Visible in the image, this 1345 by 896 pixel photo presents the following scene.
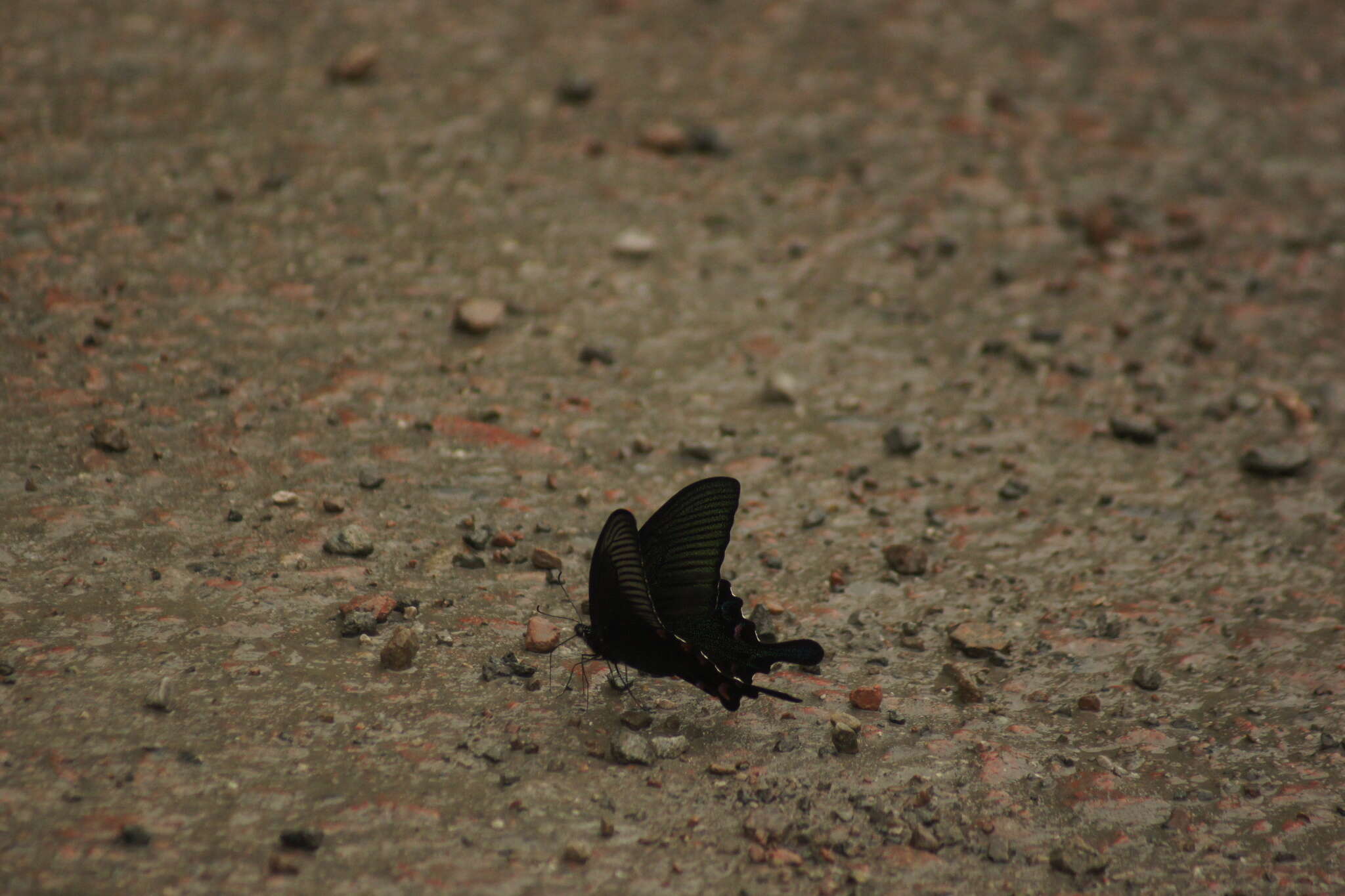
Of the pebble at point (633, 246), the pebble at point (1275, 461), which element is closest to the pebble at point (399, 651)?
the pebble at point (633, 246)

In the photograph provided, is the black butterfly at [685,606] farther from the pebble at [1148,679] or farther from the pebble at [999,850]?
the pebble at [1148,679]

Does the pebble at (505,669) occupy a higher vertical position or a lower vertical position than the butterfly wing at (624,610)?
lower

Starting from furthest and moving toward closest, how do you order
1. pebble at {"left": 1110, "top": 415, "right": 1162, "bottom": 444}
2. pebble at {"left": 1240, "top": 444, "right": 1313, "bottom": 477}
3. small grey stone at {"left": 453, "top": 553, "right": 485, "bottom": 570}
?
pebble at {"left": 1110, "top": 415, "right": 1162, "bottom": 444}
pebble at {"left": 1240, "top": 444, "right": 1313, "bottom": 477}
small grey stone at {"left": 453, "top": 553, "right": 485, "bottom": 570}

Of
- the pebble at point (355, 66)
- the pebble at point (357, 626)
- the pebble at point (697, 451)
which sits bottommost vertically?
the pebble at point (357, 626)

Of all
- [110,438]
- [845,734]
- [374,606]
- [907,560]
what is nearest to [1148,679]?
[907,560]

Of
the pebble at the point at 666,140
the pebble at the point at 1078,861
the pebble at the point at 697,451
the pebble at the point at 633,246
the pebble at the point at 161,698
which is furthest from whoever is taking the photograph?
the pebble at the point at 666,140

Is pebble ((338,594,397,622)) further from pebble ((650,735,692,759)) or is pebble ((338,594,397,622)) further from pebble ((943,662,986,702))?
pebble ((943,662,986,702))

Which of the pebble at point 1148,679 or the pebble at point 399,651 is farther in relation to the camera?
the pebble at point 1148,679

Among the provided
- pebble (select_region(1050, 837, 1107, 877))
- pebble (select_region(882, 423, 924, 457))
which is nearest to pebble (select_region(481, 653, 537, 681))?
pebble (select_region(1050, 837, 1107, 877))
